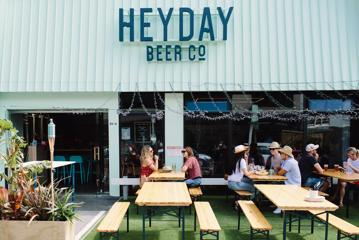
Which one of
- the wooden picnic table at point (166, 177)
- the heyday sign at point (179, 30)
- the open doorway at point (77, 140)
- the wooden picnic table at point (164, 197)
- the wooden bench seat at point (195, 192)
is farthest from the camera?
the open doorway at point (77, 140)

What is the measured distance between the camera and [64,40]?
424 inches

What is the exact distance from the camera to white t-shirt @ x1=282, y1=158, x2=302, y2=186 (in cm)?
878

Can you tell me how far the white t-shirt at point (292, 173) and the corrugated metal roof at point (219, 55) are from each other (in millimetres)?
2406

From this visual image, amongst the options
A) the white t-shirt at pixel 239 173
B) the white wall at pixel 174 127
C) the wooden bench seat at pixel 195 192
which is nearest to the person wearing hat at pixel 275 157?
the white t-shirt at pixel 239 173

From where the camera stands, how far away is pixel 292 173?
8.81 m

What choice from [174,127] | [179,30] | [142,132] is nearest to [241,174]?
[174,127]

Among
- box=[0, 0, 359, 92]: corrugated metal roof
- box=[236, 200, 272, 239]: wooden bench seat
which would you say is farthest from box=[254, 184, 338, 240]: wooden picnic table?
box=[0, 0, 359, 92]: corrugated metal roof

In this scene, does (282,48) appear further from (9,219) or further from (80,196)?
(9,219)

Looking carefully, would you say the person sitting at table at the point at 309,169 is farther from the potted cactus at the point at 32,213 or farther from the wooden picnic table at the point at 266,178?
the potted cactus at the point at 32,213

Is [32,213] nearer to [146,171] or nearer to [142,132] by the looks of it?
[146,171]

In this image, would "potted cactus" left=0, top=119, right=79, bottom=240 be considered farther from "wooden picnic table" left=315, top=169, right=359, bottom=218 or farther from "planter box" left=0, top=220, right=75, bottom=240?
"wooden picnic table" left=315, top=169, right=359, bottom=218

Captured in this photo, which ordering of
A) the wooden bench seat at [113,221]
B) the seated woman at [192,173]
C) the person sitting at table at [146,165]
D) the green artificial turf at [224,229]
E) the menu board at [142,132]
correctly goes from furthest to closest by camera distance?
the menu board at [142,132]
the person sitting at table at [146,165]
the seated woman at [192,173]
the green artificial turf at [224,229]
the wooden bench seat at [113,221]

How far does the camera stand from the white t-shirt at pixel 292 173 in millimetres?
8778

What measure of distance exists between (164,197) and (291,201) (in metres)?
1.93
